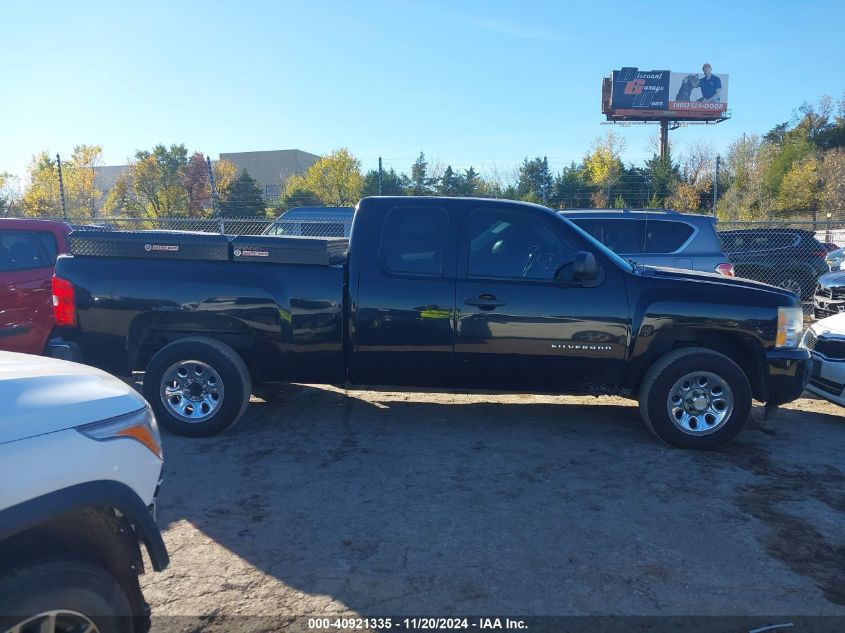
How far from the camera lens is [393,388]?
5590 millimetres

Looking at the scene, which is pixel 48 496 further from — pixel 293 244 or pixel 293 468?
pixel 293 244

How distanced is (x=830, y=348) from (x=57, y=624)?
21.8 ft

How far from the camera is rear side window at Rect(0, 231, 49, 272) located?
7094mm

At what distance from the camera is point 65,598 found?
1986 mm

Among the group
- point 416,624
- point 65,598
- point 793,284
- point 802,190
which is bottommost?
point 416,624

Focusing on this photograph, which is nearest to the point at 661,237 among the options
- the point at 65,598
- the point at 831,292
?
the point at 831,292

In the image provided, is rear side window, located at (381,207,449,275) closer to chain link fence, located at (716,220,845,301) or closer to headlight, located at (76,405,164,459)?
headlight, located at (76,405,164,459)

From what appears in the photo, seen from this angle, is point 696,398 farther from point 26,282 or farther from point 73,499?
point 26,282

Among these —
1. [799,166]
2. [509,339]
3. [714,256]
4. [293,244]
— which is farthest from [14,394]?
[799,166]

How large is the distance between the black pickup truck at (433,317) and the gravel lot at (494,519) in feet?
1.58

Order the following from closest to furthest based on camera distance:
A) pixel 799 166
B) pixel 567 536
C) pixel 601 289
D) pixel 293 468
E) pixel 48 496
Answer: pixel 48 496 → pixel 567 536 → pixel 293 468 → pixel 601 289 → pixel 799 166

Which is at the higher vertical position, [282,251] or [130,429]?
[282,251]

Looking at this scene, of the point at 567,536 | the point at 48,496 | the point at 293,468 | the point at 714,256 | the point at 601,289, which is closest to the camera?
the point at 48,496

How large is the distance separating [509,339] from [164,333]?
2.96m
